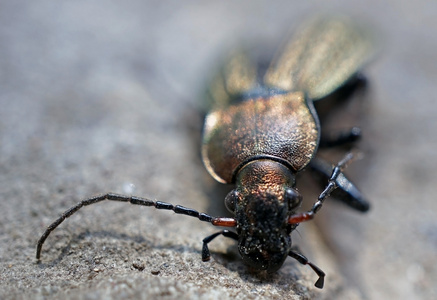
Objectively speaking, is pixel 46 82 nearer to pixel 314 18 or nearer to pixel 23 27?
pixel 23 27

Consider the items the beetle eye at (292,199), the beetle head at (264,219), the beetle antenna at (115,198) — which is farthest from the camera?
the beetle antenna at (115,198)

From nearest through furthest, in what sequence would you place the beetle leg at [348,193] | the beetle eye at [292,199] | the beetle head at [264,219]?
the beetle head at [264,219]
the beetle eye at [292,199]
the beetle leg at [348,193]

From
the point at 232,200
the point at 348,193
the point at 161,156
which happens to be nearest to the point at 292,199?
the point at 232,200

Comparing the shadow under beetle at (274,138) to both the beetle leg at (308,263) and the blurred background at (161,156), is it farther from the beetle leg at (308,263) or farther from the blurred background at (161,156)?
the blurred background at (161,156)

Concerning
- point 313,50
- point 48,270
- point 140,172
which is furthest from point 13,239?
point 313,50

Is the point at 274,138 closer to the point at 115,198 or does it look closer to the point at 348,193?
the point at 348,193

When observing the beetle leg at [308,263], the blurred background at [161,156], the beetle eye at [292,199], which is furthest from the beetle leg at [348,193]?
the beetle leg at [308,263]

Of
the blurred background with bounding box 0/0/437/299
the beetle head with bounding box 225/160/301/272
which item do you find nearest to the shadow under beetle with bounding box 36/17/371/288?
the beetle head with bounding box 225/160/301/272

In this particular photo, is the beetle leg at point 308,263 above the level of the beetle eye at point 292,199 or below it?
below
